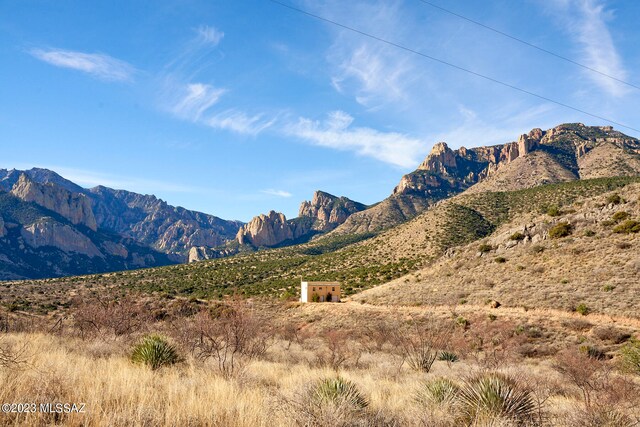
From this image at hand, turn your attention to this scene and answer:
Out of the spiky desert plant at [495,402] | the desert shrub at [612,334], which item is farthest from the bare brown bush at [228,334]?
the desert shrub at [612,334]

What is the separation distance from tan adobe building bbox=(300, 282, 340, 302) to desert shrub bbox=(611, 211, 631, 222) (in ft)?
114

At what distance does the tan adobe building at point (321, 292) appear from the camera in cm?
4922

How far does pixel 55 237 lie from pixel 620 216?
203105 mm

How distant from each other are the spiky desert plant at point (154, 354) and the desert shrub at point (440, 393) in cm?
701

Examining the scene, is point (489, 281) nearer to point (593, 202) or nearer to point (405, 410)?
point (593, 202)

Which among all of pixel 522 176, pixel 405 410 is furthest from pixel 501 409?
pixel 522 176

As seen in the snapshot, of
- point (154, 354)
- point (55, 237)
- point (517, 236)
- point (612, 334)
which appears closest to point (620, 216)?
point (517, 236)

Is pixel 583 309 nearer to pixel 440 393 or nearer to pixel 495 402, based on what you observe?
pixel 440 393

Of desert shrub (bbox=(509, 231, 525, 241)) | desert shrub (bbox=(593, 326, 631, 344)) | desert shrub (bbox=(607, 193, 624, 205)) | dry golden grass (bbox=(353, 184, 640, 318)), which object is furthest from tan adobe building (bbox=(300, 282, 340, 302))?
desert shrub (bbox=(607, 193, 624, 205))

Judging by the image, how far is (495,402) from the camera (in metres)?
6.48

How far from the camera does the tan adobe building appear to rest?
49219mm

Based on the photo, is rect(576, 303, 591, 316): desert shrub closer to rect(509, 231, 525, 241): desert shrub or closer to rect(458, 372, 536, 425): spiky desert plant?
rect(509, 231, 525, 241): desert shrub

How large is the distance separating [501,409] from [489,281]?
122 ft

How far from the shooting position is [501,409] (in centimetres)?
638
